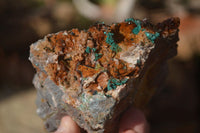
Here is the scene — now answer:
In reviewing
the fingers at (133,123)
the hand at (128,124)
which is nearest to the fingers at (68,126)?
the hand at (128,124)

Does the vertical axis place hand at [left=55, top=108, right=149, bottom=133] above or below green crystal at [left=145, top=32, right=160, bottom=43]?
below

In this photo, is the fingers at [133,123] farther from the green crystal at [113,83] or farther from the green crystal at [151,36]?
the green crystal at [151,36]

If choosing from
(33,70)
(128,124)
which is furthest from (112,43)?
(33,70)

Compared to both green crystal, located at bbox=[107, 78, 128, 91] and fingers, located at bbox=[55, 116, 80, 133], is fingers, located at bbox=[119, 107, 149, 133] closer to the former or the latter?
fingers, located at bbox=[55, 116, 80, 133]

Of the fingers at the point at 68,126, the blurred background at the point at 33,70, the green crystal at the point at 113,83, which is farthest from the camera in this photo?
the blurred background at the point at 33,70

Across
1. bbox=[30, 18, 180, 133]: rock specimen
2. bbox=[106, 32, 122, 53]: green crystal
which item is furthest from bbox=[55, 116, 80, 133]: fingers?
bbox=[106, 32, 122, 53]: green crystal

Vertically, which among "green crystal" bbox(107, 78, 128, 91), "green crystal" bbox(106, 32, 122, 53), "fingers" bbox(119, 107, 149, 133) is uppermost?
"green crystal" bbox(106, 32, 122, 53)

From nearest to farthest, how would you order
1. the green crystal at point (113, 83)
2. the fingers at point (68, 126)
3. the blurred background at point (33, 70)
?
1. the green crystal at point (113, 83)
2. the fingers at point (68, 126)
3. the blurred background at point (33, 70)

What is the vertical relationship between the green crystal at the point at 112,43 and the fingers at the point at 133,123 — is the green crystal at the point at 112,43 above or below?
above
